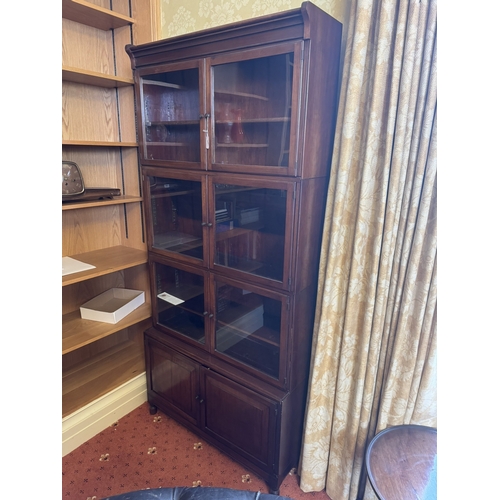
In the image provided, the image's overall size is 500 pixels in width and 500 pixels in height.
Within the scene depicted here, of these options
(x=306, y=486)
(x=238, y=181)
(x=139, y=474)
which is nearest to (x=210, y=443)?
(x=139, y=474)

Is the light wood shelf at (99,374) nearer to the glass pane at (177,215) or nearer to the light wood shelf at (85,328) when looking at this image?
the light wood shelf at (85,328)

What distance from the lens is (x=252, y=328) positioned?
171 centimetres

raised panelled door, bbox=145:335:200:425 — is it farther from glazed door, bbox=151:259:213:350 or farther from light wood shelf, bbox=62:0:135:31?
light wood shelf, bbox=62:0:135:31

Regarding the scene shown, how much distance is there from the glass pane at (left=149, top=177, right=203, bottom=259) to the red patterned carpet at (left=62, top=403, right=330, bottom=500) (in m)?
1.03

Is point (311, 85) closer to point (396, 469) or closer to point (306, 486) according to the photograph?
point (396, 469)

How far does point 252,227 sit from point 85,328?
3.57 ft

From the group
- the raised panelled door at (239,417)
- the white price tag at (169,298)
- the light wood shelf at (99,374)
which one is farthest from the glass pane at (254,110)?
the light wood shelf at (99,374)

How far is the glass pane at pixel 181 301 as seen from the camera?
73.7 inches

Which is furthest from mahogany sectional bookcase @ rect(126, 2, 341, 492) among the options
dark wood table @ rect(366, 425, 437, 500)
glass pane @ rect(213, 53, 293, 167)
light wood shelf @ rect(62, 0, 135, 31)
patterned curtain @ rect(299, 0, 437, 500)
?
dark wood table @ rect(366, 425, 437, 500)

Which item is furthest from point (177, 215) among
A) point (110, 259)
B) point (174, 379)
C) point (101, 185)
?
point (174, 379)

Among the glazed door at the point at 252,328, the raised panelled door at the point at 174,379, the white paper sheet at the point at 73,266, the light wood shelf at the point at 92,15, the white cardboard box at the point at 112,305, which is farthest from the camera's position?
the white cardboard box at the point at 112,305

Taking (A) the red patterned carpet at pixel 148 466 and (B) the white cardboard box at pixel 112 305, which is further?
(B) the white cardboard box at pixel 112 305
